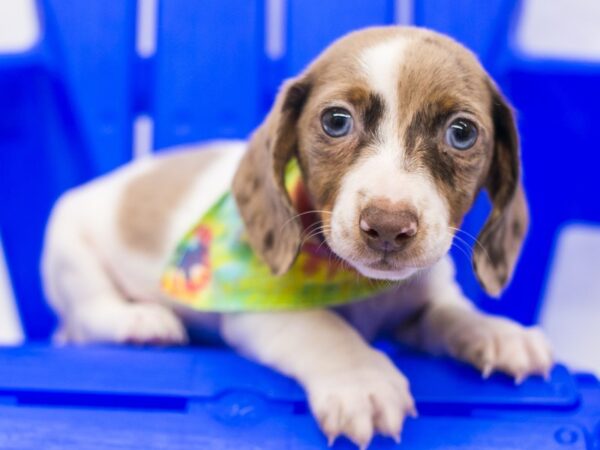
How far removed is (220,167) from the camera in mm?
2494

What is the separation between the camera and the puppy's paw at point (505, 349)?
6.21 ft

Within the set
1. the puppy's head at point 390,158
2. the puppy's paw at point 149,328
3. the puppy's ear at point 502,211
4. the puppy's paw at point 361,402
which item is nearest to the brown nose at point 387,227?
the puppy's head at point 390,158

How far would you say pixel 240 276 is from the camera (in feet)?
6.92

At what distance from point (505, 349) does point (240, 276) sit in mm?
680

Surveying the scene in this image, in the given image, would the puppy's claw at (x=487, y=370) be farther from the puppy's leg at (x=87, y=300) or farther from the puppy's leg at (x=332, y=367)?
the puppy's leg at (x=87, y=300)

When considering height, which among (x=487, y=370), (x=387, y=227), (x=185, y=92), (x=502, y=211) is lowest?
(x=487, y=370)

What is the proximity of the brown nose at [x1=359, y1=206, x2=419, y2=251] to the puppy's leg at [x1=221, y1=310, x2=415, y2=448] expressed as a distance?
316mm

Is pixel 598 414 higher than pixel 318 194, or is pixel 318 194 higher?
pixel 318 194

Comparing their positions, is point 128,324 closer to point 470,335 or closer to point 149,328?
point 149,328

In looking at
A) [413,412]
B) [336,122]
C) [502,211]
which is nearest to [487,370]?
[413,412]

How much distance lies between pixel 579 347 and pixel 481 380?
5.57 ft

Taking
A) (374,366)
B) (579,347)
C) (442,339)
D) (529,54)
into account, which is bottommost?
(579,347)

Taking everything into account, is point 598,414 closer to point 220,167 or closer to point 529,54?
point 220,167

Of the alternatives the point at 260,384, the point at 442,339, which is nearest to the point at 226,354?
the point at 260,384
